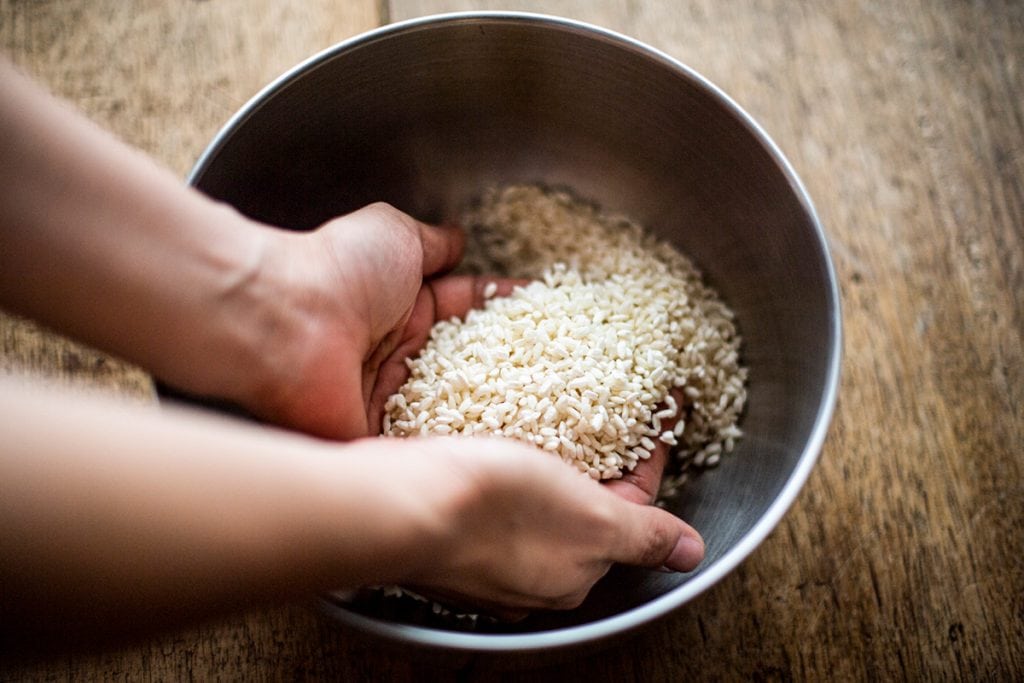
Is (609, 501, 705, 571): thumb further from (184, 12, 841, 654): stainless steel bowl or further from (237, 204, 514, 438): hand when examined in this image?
(237, 204, 514, 438): hand

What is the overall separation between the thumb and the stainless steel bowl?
28 millimetres

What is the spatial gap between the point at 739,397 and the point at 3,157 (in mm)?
761

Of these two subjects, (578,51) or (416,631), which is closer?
(416,631)

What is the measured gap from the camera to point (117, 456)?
36 cm

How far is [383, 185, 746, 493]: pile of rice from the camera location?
76 cm

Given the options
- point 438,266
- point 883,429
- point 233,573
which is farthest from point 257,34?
point 883,429

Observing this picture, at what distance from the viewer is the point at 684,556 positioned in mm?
673

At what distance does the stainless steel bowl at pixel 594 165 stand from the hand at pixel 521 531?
2.2 inches

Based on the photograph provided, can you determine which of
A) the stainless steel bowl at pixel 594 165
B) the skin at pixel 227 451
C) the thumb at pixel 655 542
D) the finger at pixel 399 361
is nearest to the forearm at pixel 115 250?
the skin at pixel 227 451

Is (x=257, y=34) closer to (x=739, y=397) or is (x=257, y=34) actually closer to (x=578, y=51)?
(x=578, y=51)

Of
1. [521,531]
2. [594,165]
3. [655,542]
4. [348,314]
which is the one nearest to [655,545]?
[655,542]

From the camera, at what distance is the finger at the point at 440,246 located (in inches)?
33.2

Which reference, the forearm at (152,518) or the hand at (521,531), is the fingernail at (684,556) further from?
the forearm at (152,518)

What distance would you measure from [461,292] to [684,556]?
43cm
